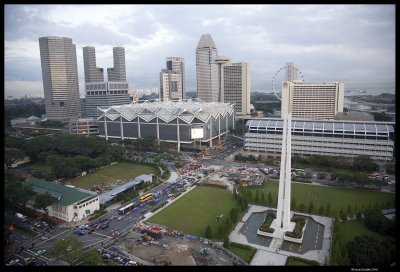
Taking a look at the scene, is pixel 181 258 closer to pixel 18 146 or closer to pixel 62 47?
pixel 18 146

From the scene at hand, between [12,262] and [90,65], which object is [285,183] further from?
[90,65]

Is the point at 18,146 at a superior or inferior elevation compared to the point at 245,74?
inferior

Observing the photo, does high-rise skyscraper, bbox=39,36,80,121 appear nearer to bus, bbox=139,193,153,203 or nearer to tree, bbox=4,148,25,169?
tree, bbox=4,148,25,169

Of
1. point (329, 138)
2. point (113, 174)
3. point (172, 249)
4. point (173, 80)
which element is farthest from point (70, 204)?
point (173, 80)

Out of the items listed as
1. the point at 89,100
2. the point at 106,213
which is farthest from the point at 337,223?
the point at 89,100

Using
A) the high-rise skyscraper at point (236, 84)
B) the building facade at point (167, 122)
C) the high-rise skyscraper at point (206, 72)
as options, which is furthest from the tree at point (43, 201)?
the high-rise skyscraper at point (206, 72)

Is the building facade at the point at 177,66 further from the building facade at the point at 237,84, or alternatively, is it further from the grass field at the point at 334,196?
the grass field at the point at 334,196

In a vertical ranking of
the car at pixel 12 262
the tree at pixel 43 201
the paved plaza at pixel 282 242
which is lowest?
the paved plaza at pixel 282 242
